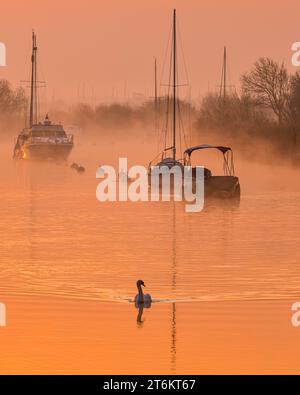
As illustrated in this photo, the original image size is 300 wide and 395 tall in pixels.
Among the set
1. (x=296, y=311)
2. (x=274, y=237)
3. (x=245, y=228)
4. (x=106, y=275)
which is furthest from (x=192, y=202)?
(x=296, y=311)

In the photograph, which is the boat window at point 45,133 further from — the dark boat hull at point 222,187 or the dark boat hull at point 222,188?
the dark boat hull at point 222,188

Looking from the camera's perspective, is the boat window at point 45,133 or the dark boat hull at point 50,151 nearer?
the dark boat hull at point 50,151

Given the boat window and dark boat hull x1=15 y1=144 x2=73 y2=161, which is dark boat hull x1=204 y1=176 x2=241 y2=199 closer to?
dark boat hull x1=15 y1=144 x2=73 y2=161

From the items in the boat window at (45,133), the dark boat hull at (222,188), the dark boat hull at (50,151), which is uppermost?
the boat window at (45,133)

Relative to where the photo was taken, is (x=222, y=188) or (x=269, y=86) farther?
(x=269, y=86)

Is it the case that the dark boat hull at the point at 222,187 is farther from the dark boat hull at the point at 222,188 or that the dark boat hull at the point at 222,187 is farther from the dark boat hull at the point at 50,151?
the dark boat hull at the point at 50,151

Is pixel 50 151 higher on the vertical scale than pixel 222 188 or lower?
higher

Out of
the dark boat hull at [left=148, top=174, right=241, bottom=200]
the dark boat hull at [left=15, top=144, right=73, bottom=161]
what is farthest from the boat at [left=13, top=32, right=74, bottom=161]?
the dark boat hull at [left=148, top=174, right=241, bottom=200]

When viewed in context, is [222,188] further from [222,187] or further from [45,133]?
[45,133]

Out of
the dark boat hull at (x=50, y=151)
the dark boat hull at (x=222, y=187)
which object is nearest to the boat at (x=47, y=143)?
the dark boat hull at (x=50, y=151)

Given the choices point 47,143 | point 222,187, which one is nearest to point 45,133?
point 47,143

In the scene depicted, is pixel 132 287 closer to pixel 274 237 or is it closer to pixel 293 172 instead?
pixel 274 237

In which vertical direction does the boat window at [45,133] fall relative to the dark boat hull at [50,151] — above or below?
above

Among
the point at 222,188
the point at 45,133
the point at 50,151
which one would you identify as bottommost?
the point at 222,188
